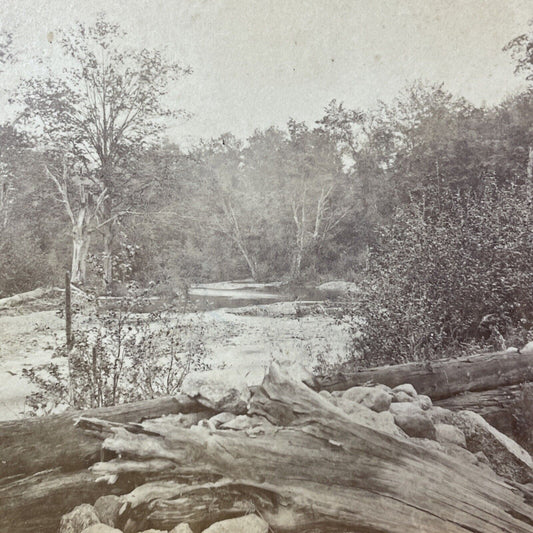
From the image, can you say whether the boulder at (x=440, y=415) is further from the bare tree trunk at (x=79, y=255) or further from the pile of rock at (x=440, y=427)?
the bare tree trunk at (x=79, y=255)

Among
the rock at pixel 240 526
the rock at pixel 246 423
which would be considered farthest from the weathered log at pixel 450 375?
the rock at pixel 240 526

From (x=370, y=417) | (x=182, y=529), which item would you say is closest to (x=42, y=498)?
(x=182, y=529)

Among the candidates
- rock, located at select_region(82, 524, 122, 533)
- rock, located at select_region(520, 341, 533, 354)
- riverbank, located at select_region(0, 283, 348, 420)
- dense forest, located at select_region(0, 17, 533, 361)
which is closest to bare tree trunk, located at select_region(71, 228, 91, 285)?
dense forest, located at select_region(0, 17, 533, 361)

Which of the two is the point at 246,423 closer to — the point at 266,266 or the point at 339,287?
the point at 266,266

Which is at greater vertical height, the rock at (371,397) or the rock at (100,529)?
the rock at (371,397)

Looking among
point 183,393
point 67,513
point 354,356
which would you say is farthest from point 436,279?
point 67,513

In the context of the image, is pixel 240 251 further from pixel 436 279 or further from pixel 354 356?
pixel 436 279
